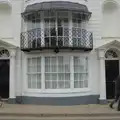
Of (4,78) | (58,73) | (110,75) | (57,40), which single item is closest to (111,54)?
(110,75)

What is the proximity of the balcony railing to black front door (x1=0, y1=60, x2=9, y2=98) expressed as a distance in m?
1.88

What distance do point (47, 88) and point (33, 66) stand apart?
1.52m

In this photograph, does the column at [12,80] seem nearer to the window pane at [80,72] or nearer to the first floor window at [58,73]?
the first floor window at [58,73]

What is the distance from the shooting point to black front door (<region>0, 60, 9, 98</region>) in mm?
19516

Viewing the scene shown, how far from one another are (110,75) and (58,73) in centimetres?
322

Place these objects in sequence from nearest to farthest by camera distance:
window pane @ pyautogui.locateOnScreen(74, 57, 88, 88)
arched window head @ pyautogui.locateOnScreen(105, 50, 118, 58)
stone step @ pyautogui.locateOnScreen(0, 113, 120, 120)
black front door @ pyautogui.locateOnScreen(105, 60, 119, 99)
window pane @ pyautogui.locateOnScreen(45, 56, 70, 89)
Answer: stone step @ pyautogui.locateOnScreen(0, 113, 120, 120) → window pane @ pyautogui.locateOnScreen(45, 56, 70, 89) → window pane @ pyautogui.locateOnScreen(74, 57, 88, 88) → black front door @ pyautogui.locateOnScreen(105, 60, 119, 99) → arched window head @ pyautogui.locateOnScreen(105, 50, 118, 58)

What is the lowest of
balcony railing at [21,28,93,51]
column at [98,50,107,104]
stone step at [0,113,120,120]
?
stone step at [0,113,120,120]

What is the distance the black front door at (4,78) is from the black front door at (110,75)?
5.87 metres

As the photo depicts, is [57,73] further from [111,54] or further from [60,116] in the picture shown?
[60,116]

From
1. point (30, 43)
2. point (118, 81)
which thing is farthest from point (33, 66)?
point (118, 81)

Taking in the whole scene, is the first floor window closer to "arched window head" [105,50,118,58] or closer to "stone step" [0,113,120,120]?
"arched window head" [105,50,118,58]

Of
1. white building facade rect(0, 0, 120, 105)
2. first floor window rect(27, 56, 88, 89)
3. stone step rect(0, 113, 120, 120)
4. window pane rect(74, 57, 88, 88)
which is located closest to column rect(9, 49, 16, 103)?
white building facade rect(0, 0, 120, 105)

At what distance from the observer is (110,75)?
1939 centimetres

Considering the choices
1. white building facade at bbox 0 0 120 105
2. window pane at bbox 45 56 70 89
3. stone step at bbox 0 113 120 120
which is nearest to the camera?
stone step at bbox 0 113 120 120
